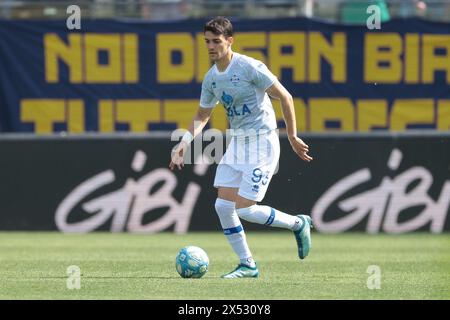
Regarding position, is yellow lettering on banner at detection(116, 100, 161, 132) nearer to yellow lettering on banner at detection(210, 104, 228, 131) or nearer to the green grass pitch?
yellow lettering on banner at detection(210, 104, 228, 131)

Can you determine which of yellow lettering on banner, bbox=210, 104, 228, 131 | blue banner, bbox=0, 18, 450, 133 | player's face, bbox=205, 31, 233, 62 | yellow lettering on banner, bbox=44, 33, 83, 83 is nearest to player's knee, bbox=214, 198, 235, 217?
player's face, bbox=205, 31, 233, 62

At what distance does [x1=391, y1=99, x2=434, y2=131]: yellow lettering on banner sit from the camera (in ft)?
52.4

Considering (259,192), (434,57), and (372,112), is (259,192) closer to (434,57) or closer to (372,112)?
(372,112)

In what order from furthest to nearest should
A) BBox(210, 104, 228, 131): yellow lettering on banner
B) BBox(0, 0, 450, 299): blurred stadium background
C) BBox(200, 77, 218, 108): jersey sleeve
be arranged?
BBox(210, 104, 228, 131): yellow lettering on banner → BBox(0, 0, 450, 299): blurred stadium background → BBox(200, 77, 218, 108): jersey sleeve

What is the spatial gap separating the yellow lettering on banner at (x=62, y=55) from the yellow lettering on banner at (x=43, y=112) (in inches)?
14.5

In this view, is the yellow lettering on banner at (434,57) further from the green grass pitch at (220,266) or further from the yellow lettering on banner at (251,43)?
the green grass pitch at (220,266)

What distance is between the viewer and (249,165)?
915cm

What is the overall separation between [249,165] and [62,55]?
7.62 metres

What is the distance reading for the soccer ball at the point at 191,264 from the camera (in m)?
8.92

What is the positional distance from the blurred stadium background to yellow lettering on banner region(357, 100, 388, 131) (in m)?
0.02

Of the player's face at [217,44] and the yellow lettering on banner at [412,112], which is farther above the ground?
the player's face at [217,44]

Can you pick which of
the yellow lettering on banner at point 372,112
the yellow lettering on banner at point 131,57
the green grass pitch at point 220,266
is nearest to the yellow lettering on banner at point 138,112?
the yellow lettering on banner at point 131,57
